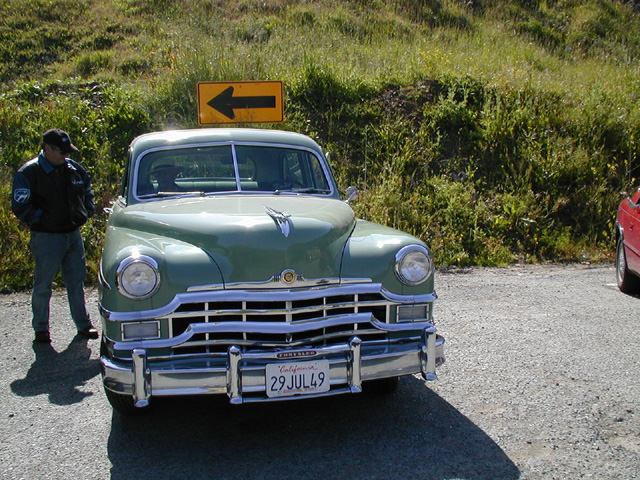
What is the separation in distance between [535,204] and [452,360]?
6.15 meters

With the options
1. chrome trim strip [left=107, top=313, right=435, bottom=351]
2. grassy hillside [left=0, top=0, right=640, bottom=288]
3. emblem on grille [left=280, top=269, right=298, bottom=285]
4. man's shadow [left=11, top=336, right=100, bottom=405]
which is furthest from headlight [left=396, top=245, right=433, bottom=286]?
grassy hillside [left=0, top=0, right=640, bottom=288]

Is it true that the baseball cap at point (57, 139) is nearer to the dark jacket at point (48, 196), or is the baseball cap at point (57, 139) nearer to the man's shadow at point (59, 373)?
the dark jacket at point (48, 196)

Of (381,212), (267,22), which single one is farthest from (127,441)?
(267,22)

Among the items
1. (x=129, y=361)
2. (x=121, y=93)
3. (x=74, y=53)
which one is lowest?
(x=129, y=361)

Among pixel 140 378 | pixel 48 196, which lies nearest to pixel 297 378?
pixel 140 378

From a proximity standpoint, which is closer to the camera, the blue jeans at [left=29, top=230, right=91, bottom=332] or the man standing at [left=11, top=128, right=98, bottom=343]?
the man standing at [left=11, top=128, right=98, bottom=343]

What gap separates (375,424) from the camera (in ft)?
13.4

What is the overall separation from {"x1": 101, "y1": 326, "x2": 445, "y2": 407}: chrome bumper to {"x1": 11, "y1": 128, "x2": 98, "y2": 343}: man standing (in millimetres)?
2316

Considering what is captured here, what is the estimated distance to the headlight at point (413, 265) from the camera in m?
3.93

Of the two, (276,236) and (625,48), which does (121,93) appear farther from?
(625,48)

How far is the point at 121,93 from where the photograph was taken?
11.7 meters

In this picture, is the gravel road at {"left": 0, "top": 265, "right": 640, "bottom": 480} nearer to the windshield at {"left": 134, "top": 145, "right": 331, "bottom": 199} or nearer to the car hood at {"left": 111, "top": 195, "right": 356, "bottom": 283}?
the car hood at {"left": 111, "top": 195, "right": 356, "bottom": 283}

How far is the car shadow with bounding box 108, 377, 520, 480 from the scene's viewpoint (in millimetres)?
3467

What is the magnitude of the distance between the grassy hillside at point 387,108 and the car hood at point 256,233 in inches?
180
